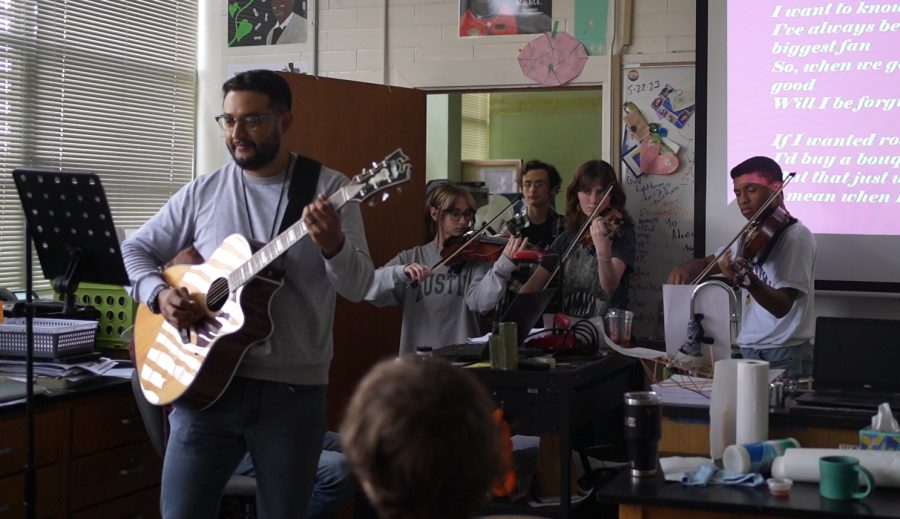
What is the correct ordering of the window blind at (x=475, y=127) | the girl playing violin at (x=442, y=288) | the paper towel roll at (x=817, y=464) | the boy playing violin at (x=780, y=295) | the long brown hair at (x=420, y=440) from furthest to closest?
the window blind at (x=475, y=127), the girl playing violin at (x=442, y=288), the boy playing violin at (x=780, y=295), the paper towel roll at (x=817, y=464), the long brown hair at (x=420, y=440)

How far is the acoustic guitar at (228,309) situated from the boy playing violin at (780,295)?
5.24 feet

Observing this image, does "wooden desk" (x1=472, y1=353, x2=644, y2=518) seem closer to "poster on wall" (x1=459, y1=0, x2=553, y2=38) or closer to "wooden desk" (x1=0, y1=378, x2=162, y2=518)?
"wooden desk" (x1=0, y1=378, x2=162, y2=518)

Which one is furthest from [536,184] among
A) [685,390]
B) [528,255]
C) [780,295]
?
[685,390]

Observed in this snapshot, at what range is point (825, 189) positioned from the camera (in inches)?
159

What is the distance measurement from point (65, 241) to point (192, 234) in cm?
42

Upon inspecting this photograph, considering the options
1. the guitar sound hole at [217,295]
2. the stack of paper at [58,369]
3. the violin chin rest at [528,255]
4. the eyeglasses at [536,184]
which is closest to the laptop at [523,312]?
the violin chin rest at [528,255]

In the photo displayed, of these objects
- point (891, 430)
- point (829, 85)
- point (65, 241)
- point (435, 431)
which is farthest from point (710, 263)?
point (435, 431)

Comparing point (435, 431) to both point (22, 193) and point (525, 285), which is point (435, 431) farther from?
point (525, 285)

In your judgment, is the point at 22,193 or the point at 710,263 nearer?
the point at 22,193

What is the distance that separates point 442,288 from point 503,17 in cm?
148

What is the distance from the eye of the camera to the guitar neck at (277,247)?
96.6 inches

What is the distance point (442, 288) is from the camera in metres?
3.88

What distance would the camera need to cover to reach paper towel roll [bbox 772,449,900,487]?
2.03 metres

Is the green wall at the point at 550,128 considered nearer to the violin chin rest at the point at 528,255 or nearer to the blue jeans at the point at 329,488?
the violin chin rest at the point at 528,255
